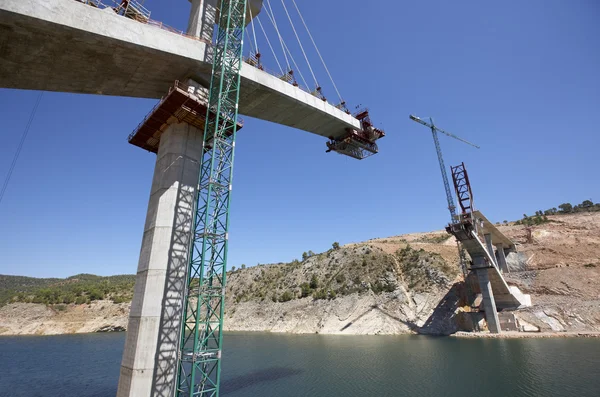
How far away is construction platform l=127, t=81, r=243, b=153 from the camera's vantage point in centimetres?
1883

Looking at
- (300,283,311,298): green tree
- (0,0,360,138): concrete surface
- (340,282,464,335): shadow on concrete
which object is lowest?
(340,282,464,335): shadow on concrete

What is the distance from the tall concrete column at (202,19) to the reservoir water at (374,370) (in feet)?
86.0

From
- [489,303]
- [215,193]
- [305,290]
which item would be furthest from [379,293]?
[215,193]

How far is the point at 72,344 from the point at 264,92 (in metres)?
53.2

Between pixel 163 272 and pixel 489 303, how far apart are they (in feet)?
145

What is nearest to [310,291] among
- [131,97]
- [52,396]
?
[52,396]

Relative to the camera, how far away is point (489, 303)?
4184 cm

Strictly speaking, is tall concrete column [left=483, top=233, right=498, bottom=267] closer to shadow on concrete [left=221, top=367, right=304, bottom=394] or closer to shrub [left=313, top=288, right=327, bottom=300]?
shrub [left=313, top=288, right=327, bottom=300]

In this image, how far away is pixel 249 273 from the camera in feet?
272

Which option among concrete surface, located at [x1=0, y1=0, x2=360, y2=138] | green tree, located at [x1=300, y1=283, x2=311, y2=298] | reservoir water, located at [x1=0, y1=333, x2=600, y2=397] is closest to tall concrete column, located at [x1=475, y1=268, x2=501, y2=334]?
reservoir water, located at [x1=0, y1=333, x2=600, y2=397]

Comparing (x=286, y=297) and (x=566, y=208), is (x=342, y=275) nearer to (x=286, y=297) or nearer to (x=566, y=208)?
(x=286, y=297)

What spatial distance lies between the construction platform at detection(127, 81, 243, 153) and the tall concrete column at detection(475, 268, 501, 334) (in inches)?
1644

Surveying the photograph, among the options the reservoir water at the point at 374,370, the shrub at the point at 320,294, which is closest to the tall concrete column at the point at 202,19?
the reservoir water at the point at 374,370

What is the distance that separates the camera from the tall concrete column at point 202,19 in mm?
21859
